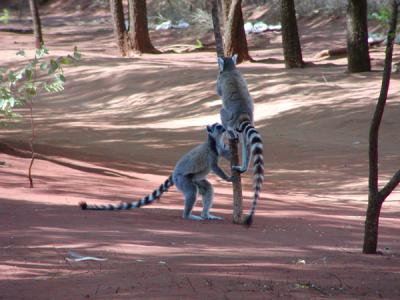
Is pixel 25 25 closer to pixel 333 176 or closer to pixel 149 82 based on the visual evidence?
pixel 149 82

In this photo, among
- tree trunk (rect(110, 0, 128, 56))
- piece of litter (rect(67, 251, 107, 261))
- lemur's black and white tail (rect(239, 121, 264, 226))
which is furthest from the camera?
tree trunk (rect(110, 0, 128, 56))

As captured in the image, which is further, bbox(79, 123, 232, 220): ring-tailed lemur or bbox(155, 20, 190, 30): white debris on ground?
bbox(155, 20, 190, 30): white debris on ground

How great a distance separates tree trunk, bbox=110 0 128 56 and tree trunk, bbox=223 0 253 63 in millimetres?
6090

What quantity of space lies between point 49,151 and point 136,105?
37.9ft

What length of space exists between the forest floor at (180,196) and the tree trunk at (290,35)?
0.77 metres

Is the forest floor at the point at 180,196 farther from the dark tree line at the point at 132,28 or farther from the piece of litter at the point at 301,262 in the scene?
the dark tree line at the point at 132,28

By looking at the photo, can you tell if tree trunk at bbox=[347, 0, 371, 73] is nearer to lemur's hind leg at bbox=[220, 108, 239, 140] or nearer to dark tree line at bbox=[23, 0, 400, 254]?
dark tree line at bbox=[23, 0, 400, 254]

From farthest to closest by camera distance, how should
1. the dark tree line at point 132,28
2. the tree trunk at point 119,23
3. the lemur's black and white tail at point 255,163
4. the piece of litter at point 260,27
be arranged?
the piece of litter at point 260,27, the dark tree line at point 132,28, the tree trunk at point 119,23, the lemur's black and white tail at point 255,163

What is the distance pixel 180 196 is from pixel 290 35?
18659mm

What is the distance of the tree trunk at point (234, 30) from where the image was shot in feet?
112

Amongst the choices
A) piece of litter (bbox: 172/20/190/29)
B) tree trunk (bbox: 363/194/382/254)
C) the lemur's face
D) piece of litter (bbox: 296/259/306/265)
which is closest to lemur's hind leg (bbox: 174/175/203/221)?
the lemur's face

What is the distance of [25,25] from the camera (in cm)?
6259

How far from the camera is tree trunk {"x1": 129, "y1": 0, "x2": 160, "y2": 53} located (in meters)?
39.9

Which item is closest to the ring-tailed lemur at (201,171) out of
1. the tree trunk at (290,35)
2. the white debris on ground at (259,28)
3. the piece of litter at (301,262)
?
the piece of litter at (301,262)
